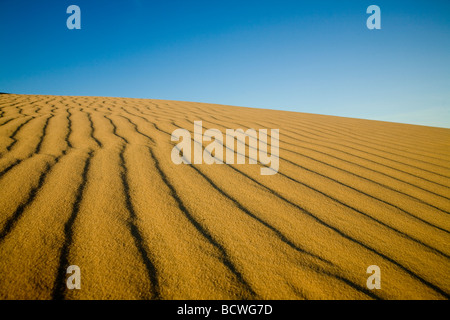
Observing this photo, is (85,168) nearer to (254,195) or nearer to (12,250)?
(12,250)

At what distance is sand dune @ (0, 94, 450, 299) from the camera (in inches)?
29.4

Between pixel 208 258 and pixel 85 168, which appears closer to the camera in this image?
pixel 208 258

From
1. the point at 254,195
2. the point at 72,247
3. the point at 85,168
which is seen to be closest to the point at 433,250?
the point at 254,195

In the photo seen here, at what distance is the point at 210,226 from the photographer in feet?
3.35

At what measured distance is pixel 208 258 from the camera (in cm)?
84

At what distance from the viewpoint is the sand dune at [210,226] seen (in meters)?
0.75

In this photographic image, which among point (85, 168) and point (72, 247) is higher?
point (85, 168)

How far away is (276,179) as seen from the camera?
1.57 metres

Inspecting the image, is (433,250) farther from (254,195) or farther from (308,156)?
(308,156)

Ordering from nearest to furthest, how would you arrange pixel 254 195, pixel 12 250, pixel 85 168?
pixel 12 250
pixel 254 195
pixel 85 168

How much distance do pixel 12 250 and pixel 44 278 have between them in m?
0.21
